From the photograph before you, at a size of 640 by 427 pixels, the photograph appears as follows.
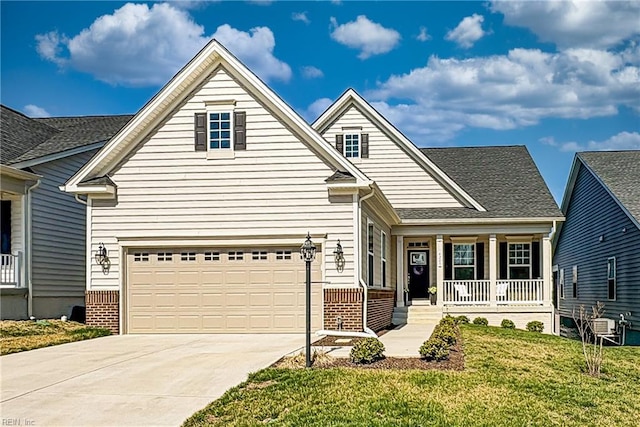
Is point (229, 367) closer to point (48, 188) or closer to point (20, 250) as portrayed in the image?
point (20, 250)

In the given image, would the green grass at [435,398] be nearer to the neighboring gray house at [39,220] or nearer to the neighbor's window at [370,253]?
the neighbor's window at [370,253]

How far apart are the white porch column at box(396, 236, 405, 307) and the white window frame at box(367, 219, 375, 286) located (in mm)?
4610

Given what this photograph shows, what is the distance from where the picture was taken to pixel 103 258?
1741 centimetres

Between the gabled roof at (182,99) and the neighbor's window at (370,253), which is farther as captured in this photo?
the neighbor's window at (370,253)

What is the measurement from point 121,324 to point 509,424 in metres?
11.2

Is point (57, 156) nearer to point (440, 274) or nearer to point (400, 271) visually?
point (400, 271)

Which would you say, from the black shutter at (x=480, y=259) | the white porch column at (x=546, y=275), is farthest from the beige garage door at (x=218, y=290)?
the black shutter at (x=480, y=259)

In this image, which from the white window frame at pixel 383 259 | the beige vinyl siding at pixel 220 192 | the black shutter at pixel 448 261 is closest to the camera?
the beige vinyl siding at pixel 220 192

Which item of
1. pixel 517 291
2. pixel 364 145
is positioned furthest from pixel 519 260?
pixel 364 145

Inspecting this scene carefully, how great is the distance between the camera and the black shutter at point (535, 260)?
2464cm

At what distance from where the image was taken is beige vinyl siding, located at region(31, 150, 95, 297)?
66.6ft

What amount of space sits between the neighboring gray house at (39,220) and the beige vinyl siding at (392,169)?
8.02 meters

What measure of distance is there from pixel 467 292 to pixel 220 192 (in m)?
9.96

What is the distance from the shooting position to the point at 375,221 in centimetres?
2002
